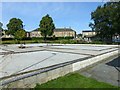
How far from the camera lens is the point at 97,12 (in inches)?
2264

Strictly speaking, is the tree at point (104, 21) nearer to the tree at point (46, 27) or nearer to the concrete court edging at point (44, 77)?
the tree at point (46, 27)

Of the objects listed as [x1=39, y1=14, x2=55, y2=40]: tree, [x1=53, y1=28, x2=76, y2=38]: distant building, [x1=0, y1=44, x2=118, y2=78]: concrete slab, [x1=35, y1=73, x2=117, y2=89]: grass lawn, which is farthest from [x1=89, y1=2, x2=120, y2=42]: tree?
[x1=53, y1=28, x2=76, y2=38]: distant building

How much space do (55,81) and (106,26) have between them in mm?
47655

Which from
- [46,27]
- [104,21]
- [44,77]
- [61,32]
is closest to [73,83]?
[44,77]

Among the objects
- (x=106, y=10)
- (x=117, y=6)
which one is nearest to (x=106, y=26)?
(x=106, y=10)

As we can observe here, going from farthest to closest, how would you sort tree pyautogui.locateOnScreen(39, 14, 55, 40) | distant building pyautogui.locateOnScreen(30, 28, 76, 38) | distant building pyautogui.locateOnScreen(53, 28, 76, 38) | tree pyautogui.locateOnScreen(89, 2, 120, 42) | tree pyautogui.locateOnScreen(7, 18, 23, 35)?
distant building pyautogui.locateOnScreen(30, 28, 76, 38) < distant building pyautogui.locateOnScreen(53, 28, 76, 38) < tree pyautogui.locateOnScreen(7, 18, 23, 35) < tree pyautogui.locateOnScreen(39, 14, 55, 40) < tree pyautogui.locateOnScreen(89, 2, 120, 42)

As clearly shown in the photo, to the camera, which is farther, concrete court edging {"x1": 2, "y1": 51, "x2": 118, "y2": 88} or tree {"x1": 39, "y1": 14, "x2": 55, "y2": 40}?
tree {"x1": 39, "y1": 14, "x2": 55, "y2": 40}

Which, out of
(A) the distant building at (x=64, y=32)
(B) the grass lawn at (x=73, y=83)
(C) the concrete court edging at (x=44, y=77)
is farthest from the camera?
(A) the distant building at (x=64, y=32)

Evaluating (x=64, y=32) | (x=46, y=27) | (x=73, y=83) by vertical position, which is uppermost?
(x=46, y=27)

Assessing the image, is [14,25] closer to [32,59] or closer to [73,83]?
[32,59]

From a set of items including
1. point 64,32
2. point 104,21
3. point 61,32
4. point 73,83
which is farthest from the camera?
point 61,32

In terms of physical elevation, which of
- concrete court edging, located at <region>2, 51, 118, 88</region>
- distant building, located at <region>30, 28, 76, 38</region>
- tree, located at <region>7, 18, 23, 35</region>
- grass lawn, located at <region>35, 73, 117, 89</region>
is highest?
tree, located at <region>7, 18, 23, 35</region>

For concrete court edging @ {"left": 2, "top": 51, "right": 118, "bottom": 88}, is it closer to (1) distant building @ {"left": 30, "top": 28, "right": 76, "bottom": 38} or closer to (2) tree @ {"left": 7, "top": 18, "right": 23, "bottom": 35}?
(2) tree @ {"left": 7, "top": 18, "right": 23, "bottom": 35}

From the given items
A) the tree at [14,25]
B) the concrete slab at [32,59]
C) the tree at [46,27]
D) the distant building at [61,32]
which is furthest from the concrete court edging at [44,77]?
the distant building at [61,32]
